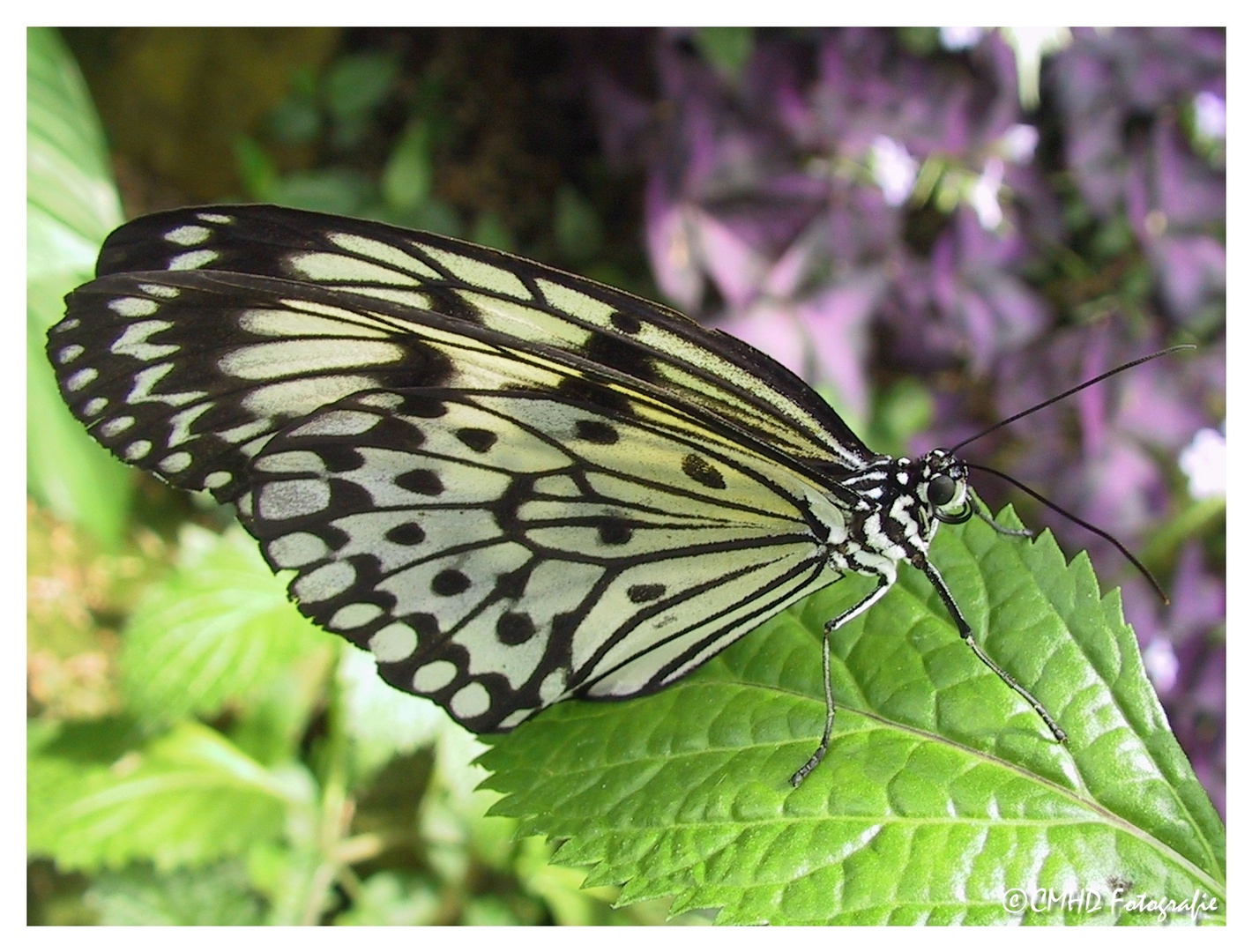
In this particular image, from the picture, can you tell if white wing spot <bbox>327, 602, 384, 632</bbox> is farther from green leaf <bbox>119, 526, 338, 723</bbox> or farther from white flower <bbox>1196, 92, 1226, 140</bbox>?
white flower <bbox>1196, 92, 1226, 140</bbox>

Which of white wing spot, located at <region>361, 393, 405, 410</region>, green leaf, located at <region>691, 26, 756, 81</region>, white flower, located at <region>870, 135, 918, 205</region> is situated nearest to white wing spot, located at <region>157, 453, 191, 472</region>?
white wing spot, located at <region>361, 393, 405, 410</region>

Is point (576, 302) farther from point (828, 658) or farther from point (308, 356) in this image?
point (828, 658)

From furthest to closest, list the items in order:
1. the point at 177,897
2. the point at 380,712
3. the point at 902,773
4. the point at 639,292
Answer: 1. the point at 639,292
2. the point at 177,897
3. the point at 380,712
4. the point at 902,773

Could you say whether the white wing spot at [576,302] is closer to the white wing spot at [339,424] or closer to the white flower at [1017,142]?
the white wing spot at [339,424]

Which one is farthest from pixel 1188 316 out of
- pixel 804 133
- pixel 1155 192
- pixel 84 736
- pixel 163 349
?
pixel 84 736

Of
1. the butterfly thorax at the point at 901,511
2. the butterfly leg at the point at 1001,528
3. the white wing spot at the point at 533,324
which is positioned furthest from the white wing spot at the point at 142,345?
the butterfly leg at the point at 1001,528

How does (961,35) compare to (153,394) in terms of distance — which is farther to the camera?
(961,35)

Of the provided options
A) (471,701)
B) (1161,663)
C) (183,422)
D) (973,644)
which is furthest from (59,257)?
(1161,663)
